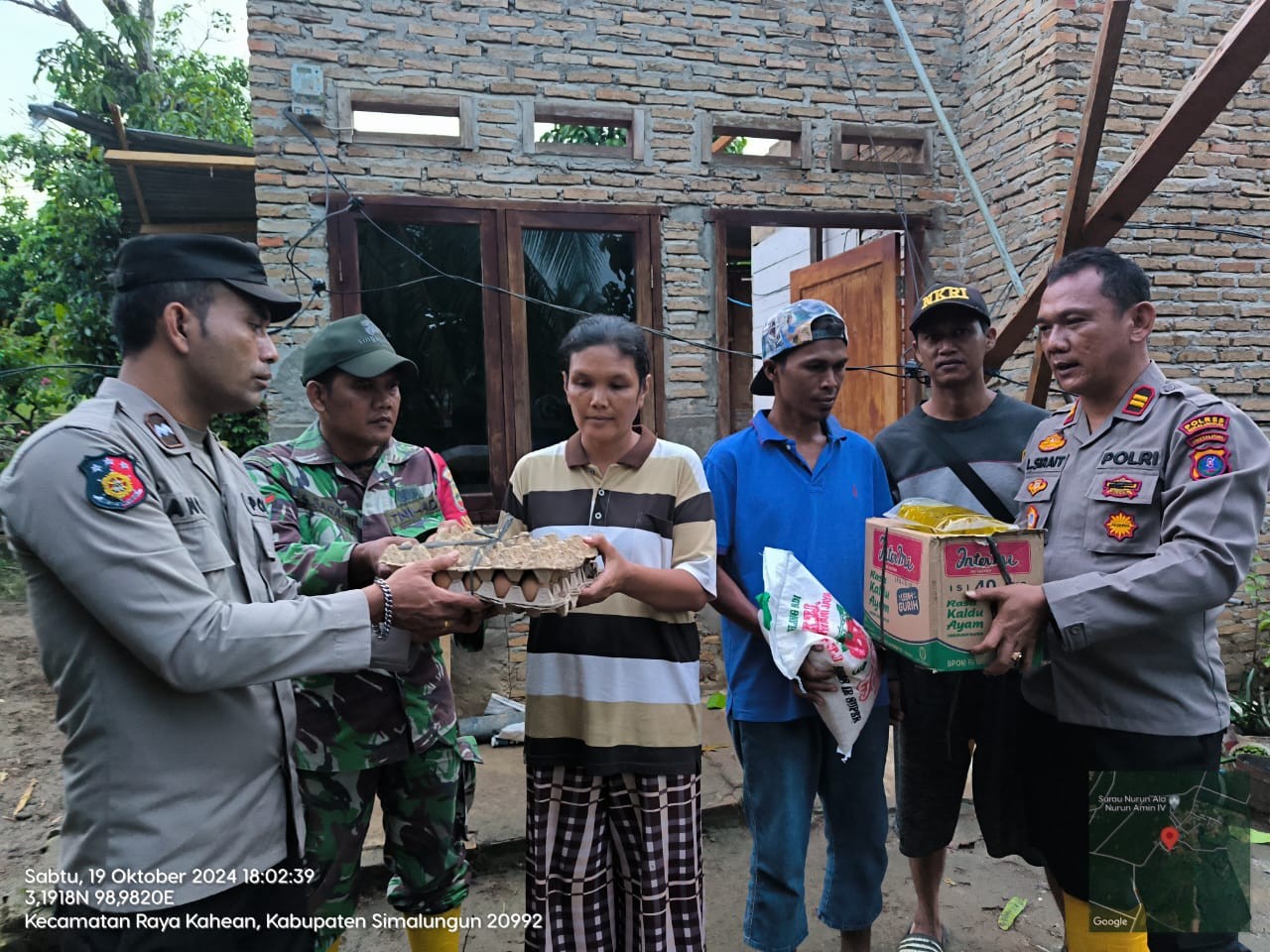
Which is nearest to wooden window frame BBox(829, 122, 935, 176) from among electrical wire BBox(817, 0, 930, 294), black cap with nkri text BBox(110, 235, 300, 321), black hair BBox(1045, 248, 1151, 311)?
electrical wire BBox(817, 0, 930, 294)

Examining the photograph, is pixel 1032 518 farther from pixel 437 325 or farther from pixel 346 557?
pixel 437 325

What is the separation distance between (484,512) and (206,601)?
3.46 m

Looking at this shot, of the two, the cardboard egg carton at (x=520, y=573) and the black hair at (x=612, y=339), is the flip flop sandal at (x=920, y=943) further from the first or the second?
the black hair at (x=612, y=339)

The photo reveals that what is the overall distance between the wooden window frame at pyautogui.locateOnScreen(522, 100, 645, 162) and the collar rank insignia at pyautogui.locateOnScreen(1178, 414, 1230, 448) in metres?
3.87

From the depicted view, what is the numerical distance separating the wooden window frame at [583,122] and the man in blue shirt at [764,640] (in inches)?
120

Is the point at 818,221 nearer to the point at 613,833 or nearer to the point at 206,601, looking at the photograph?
the point at 613,833

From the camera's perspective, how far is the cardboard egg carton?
1614 mm

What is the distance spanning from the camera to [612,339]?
2.02m

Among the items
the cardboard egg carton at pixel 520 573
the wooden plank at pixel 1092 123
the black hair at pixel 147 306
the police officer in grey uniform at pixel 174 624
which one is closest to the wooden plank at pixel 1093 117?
the wooden plank at pixel 1092 123

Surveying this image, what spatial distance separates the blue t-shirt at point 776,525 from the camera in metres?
2.21

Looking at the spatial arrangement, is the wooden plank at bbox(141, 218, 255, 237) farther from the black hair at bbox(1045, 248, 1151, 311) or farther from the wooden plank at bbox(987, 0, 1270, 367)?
the black hair at bbox(1045, 248, 1151, 311)

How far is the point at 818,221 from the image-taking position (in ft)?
16.8

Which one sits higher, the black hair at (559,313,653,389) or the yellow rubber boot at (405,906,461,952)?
the black hair at (559,313,653,389)

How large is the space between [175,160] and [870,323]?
5.11 m
